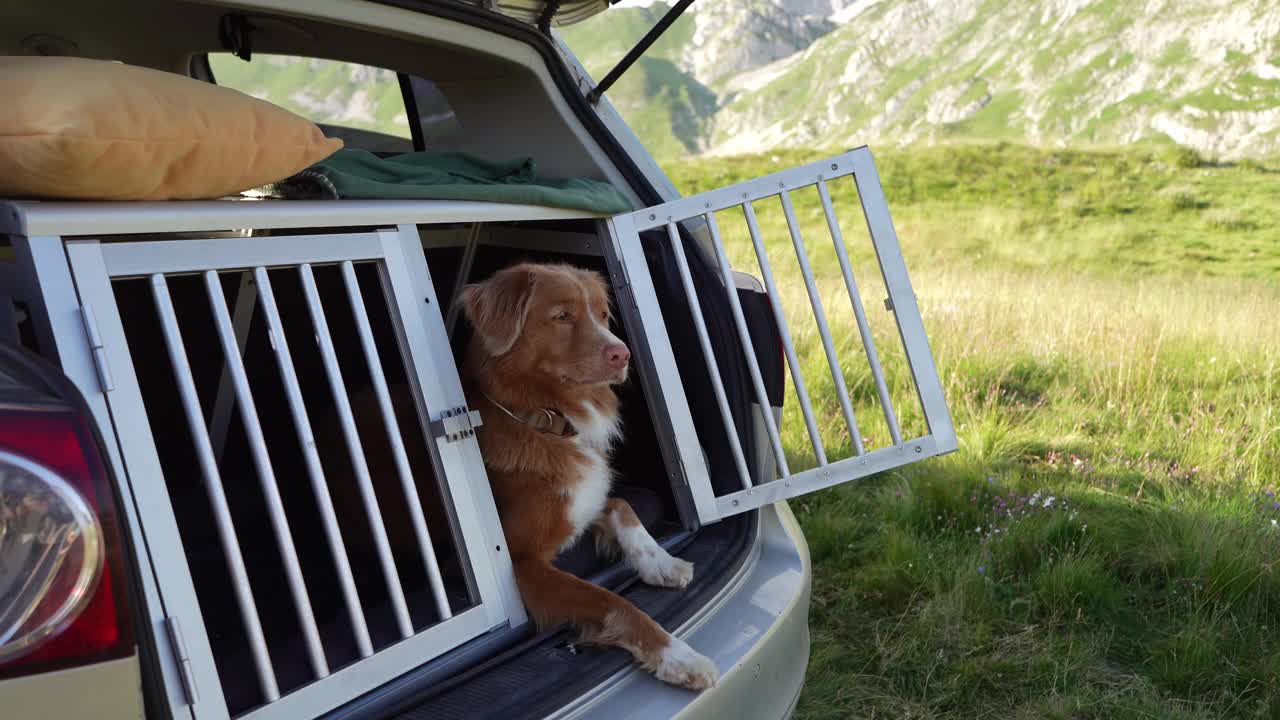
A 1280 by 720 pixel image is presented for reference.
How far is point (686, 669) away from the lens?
5.57 ft

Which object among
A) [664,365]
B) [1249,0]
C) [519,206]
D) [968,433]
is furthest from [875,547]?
[1249,0]

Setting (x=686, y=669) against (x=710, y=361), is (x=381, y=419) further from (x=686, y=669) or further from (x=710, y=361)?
(x=686, y=669)

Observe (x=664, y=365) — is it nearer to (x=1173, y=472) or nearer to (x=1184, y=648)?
(x=1184, y=648)

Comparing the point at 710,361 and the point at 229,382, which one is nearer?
the point at 710,361

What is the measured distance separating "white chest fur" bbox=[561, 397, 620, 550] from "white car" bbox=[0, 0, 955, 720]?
16cm

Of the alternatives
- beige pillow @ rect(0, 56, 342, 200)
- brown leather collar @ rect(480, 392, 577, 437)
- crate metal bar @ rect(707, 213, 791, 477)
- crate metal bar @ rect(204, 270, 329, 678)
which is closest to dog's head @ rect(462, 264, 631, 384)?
brown leather collar @ rect(480, 392, 577, 437)

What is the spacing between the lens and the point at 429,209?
80.0 inches

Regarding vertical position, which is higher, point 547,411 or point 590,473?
point 547,411

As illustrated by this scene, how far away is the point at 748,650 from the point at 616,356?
0.87m

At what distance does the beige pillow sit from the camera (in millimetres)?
1376

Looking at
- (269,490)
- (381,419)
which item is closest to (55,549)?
(269,490)

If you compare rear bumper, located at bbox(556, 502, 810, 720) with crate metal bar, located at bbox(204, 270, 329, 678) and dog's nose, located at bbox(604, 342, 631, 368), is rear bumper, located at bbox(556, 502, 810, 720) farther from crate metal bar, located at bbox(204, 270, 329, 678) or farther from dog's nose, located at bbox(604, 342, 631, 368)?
dog's nose, located at bbox(604, 342, 631, 368)

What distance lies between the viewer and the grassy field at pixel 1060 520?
9.11 feet

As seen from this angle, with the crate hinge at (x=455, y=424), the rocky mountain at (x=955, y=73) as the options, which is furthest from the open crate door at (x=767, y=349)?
the rocky mountain at (x=955, y=73)
